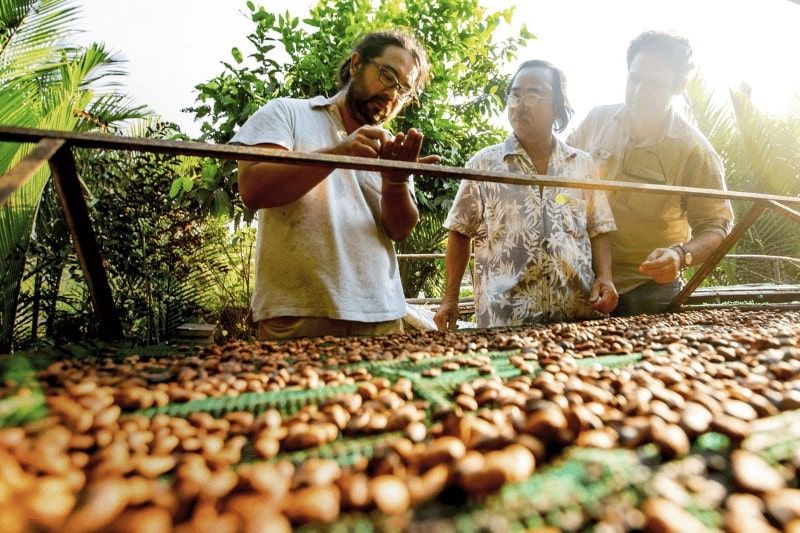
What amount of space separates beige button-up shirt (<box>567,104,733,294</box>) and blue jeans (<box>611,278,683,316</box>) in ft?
0.13

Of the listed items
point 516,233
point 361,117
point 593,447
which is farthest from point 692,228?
point 593,447

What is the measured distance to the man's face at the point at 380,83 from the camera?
1.71m

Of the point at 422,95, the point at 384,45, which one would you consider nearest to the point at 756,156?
the point at 422,95

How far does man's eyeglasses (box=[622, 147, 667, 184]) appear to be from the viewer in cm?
238

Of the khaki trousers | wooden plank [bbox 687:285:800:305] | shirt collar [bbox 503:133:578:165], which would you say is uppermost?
shirt collar [bbox 503:133:578:165]

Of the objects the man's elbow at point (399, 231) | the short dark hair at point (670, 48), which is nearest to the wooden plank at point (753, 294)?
the short dark hair at point (670, 48)

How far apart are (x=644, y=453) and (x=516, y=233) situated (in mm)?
1552

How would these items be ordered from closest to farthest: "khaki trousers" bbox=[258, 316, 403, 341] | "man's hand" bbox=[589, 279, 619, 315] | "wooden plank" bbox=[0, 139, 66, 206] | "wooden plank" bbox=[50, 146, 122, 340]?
"wooden plank" bbox=[0, 139, 66, 206] < "wooden plank" bbox=[50, 146, 122, 340] < "khaki trousers" bbox=[258, 316, 403, 341] < "man's hand" bbox=[589, 279, 619, 315]

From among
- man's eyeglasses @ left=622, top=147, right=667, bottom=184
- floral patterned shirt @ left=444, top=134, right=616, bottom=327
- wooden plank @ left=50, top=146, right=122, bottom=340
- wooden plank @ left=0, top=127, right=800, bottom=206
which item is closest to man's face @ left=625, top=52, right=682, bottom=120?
man's eyeglasses @ left=622, top=147, right=667, bottom=184

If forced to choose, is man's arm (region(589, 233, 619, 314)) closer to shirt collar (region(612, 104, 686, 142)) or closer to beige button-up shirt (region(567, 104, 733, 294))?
beige button-up shirt (region(567, 104, 733, 294))

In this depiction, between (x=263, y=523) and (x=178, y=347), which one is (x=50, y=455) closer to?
(x=263, y=523)

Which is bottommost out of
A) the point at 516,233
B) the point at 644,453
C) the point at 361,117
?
the point at 644,453

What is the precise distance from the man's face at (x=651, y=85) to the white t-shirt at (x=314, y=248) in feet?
5.99

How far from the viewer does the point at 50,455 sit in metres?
0.50
